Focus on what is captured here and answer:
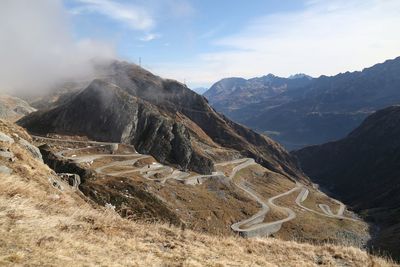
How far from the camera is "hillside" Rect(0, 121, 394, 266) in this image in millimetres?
13375

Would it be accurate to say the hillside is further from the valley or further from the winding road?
the winding road

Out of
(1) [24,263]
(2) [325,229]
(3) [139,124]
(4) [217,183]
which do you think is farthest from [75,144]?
(1) [24,263]

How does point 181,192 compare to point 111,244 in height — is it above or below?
below

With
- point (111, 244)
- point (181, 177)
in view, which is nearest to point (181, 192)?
point (181, 177)

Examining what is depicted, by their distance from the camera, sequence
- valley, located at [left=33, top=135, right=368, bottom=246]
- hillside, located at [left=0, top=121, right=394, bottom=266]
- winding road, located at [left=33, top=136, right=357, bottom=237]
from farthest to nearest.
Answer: winding road, located at [left=33, top=136, right=357, bottom=237] → valley, located at [left=33, top=135, right=368, bottom=246] → hillside, located at [left=0, top=121, right=394, bottom=266]

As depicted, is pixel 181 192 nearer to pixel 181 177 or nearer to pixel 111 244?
pixel 181 177

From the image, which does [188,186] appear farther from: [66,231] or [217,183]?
[66,231]

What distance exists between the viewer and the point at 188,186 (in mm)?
115438

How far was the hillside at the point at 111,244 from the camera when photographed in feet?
43.9

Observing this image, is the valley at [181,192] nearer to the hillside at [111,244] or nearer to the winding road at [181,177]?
the winding road at [181,177]

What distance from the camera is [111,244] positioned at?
51.1ft

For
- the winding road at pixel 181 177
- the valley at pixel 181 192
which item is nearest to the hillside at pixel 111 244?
the valley at pixel 181 192

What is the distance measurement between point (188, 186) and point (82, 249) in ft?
334

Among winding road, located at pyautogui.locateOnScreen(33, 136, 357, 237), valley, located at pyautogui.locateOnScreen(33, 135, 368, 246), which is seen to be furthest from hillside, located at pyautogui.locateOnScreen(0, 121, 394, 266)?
winding road, located at pyautogui.locateOnScreen(33, 136, 357, 237)
